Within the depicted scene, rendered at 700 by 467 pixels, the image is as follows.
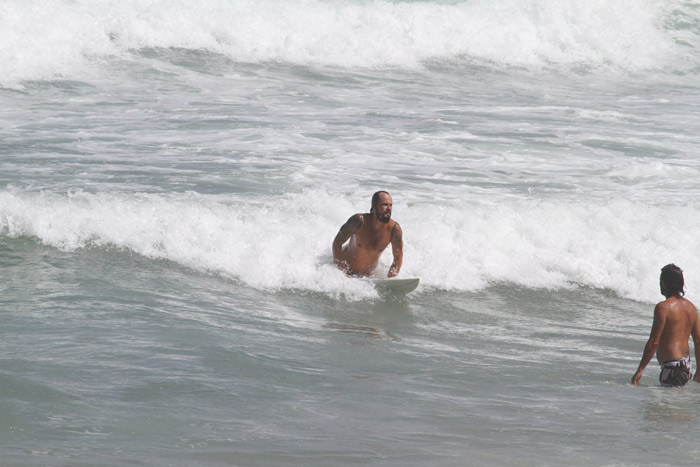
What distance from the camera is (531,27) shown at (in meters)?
25.8

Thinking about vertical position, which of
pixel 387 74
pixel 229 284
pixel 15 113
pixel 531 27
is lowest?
pixel 229 284

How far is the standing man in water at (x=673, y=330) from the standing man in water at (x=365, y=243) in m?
3.03

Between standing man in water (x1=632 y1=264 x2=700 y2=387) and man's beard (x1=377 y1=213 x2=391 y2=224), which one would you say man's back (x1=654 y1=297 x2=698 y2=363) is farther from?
man's beard (x1=377 y1=213 x2=391 y2=224)

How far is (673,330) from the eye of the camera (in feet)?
20.3

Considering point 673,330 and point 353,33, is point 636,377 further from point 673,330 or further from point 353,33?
point 353,33

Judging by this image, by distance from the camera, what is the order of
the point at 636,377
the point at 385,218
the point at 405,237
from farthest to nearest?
the point at 405,237, the point at 385,218, the point at 636,377

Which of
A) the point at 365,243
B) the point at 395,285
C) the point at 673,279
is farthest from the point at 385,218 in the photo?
the point at 673,279

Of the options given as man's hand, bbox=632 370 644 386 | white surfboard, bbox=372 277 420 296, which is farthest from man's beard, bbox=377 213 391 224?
man's hand, bbox=632 370 644 386

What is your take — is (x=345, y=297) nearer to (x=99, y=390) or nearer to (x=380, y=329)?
(x=380, y=329)

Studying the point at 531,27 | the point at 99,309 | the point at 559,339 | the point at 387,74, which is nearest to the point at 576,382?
the point at 559,339

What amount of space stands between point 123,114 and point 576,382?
1080cm

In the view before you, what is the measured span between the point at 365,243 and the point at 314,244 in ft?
3.25

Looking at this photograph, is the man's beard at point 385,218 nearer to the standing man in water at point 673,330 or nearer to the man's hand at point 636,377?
the standing man in water at point 673,330

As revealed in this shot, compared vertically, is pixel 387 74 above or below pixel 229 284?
above
